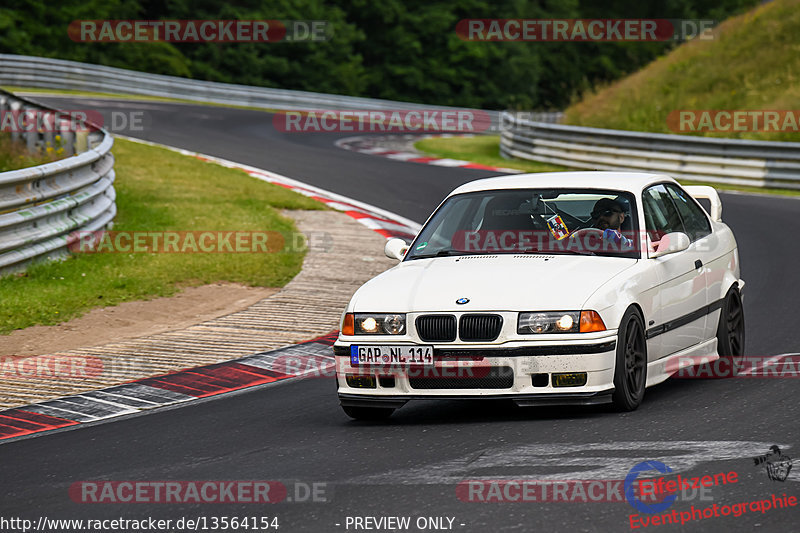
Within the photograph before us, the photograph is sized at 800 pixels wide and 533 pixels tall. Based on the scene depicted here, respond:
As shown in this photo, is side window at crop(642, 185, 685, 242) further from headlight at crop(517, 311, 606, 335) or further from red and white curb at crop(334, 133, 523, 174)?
red and white curb at crop(334, 133, 523, 174)

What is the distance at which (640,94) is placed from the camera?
31.7m

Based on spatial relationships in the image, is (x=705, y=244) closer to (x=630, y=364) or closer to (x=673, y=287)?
(x=673, y=287)

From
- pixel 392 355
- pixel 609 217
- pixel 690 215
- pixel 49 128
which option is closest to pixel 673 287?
pixel 609 217

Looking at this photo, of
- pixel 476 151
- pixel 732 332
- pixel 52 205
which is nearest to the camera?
pixel 732 332

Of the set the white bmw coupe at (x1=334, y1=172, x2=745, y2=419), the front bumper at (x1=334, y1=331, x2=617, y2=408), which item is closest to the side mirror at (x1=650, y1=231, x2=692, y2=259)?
the white bmw coupe at (x1=334, y1=172, x2=745, y2=419)

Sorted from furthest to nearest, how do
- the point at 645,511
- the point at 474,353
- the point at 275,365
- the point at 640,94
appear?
the point at 640,94
the point at 275,365
the point at 474,353
the point at 645,511

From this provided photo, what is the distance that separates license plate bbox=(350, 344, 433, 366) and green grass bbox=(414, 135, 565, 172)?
57.1ft

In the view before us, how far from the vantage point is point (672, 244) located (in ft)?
25.5


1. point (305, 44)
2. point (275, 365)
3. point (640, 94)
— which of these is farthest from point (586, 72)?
point (275, 365)

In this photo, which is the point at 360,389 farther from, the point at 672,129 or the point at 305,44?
the point at 305,44

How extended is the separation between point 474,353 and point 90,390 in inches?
129

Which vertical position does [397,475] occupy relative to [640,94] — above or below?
below

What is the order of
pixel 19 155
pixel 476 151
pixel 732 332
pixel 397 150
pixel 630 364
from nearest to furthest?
pixel 630 364, pixel 732 332, pixel 19 155, pixel 397 150, pixel 476 151

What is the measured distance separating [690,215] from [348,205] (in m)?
10.9
